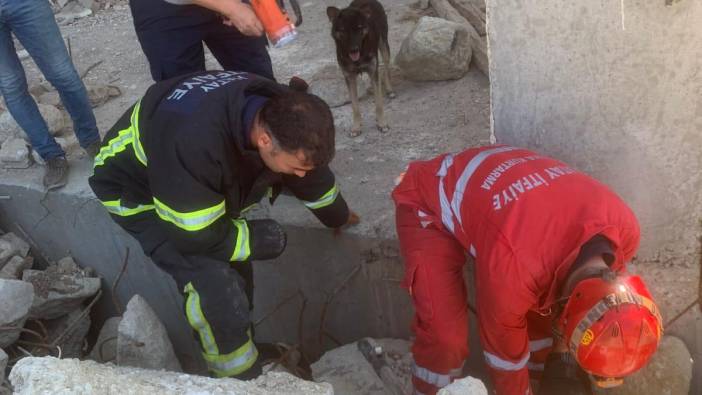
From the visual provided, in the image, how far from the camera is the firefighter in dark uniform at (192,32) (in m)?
3.58

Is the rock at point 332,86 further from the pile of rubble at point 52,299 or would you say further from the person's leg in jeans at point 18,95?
the pile of rubble at point 52,299

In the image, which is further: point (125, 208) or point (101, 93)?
point (101, 93)

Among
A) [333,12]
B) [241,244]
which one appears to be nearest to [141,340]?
[241,244]

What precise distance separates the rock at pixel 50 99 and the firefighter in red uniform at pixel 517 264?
418 centimetres

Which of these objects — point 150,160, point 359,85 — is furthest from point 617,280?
point 359,85

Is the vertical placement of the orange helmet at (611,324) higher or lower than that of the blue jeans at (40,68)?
lower

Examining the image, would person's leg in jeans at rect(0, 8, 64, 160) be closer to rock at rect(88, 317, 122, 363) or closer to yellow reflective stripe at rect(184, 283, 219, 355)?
rock at rect(88, 317, 122, 363)

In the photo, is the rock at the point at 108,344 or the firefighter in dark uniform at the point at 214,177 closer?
the firefighter in dark uniform at the point at 214,177

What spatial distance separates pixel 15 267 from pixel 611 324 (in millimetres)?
4217

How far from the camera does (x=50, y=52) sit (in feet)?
14.5

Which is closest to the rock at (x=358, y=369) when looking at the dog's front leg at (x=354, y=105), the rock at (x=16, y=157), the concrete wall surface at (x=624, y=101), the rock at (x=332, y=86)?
the concrete wall surface at (x=624, y=101)

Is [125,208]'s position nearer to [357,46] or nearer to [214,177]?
[214,177]

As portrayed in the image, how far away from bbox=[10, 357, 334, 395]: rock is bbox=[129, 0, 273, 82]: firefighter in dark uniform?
1934mm

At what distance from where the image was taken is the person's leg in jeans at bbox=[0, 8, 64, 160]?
172 inches
